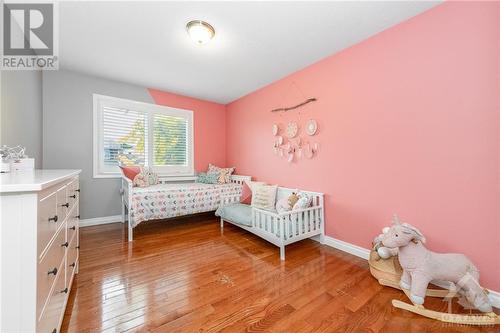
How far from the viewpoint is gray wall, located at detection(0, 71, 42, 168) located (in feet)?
5.65

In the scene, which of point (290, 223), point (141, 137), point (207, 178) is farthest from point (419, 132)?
point (141, 137)

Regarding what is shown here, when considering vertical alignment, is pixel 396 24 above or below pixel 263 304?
above

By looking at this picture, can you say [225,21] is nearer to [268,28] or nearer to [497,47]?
[268,28]

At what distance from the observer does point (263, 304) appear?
1410 mm

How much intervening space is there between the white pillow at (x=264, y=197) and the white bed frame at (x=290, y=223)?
1.25 feet

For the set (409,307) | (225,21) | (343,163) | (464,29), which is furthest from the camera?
(343,163)

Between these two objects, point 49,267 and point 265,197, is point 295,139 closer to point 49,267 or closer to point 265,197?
point 265,197

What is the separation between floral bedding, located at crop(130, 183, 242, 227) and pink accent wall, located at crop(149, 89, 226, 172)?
3.54 ft

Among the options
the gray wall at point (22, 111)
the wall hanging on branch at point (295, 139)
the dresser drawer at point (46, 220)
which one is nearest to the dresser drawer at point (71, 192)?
the dresser drawer at point (46, 220)

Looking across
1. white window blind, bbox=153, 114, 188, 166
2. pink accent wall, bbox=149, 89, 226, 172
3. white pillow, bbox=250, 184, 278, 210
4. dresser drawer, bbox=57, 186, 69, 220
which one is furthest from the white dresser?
pink accent wall, bbox=149, 89, 226, 172

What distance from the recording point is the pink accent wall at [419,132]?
144 cm

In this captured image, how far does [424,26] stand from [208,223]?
11.5 ft

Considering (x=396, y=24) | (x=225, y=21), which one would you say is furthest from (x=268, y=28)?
(x=396, y=24)

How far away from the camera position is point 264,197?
281cm
